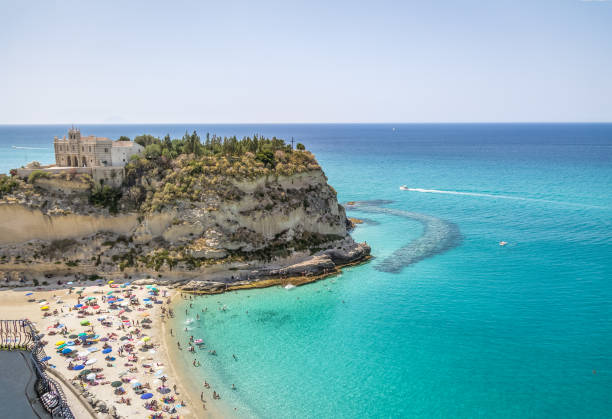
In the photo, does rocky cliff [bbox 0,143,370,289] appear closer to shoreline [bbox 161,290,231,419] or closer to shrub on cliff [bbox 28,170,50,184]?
shrub on cliff [bbox 28,170,50,184]

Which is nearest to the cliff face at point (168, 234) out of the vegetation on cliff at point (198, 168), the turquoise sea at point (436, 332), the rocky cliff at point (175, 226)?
the rocky cliff at point (175, 226)

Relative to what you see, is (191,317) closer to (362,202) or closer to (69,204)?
(69,204)

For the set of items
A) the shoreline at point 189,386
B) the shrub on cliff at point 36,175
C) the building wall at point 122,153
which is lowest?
the shoreline at point 189,386

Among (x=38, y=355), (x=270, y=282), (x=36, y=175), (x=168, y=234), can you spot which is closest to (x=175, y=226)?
(x=168, y=234)

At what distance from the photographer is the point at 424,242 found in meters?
57.8

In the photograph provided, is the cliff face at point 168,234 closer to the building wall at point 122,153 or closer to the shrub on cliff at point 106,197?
the shrub on cliff at point 106,197

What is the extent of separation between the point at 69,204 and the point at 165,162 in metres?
12.4

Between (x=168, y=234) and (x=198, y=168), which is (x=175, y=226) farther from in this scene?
(x=198, y=168)

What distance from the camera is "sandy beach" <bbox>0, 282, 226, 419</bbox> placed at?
26219 millimetres

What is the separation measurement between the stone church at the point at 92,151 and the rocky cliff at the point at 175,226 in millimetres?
3026

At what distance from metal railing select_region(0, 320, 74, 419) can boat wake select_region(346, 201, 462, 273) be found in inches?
1357

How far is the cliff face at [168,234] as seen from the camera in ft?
147

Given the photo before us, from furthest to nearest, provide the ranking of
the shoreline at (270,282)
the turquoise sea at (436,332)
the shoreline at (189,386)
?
the shoreline at (270,282) → the turquoise sea at (436,332) → the shoreline at (189,386)

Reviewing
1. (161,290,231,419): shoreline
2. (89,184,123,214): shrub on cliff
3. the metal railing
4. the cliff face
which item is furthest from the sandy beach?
(89,184,123,214): shrub on cliff
